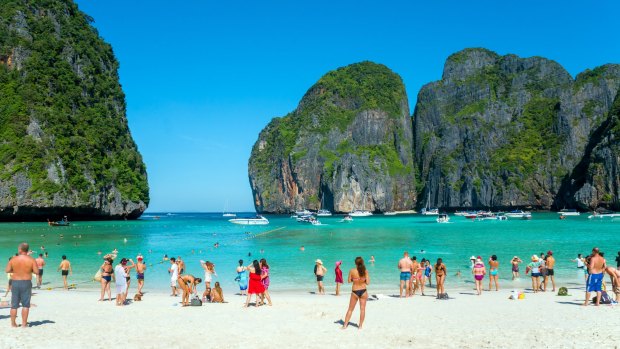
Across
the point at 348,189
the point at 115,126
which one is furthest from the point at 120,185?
the point at 348,189

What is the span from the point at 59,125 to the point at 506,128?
150 metres

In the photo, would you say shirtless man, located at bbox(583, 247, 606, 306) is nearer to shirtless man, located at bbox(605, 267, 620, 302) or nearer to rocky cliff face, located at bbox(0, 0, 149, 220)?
shirtless man, located at bbox(605, 267, 620, 302)

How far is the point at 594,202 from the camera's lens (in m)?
126

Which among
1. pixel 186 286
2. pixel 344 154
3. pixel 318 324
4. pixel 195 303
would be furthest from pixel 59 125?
pixel 344 154

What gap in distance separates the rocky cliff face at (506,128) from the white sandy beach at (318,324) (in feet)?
456

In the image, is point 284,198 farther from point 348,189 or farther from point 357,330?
point 357,330

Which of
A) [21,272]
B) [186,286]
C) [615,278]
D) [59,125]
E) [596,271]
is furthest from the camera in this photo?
[59,125]

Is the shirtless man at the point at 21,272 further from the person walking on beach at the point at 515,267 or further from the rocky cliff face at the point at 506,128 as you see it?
the rocky cliff face at the point at 506,128

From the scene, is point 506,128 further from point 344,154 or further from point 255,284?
point 255,284

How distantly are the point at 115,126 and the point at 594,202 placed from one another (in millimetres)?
121222

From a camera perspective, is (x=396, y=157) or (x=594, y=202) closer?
(x=594, y=202)

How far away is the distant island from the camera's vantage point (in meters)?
159

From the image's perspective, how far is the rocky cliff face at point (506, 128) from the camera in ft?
517

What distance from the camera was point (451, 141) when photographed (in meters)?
181
